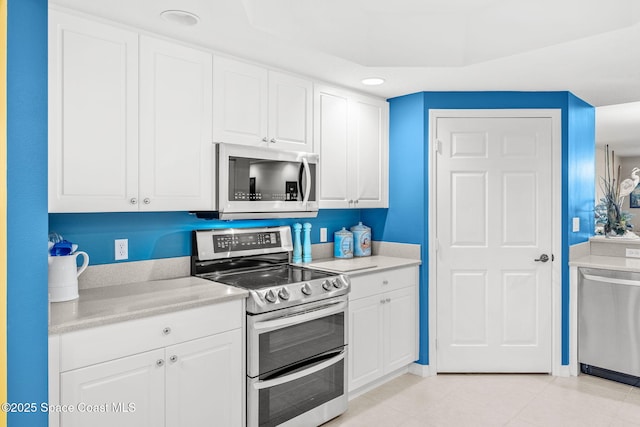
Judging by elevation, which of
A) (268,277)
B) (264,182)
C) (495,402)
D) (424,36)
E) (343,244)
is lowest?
(495,402)

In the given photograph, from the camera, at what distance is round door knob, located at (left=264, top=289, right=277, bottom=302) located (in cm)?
229

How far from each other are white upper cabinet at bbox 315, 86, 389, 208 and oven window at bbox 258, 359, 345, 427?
3.77 ft

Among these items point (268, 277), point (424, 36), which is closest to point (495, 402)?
point (268, 277)

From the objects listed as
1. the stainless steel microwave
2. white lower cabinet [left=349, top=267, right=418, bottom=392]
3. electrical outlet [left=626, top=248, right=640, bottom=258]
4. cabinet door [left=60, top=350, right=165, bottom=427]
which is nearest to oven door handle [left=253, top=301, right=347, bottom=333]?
white lower cabinet [left=349, top=267, right=418, bottom=392]

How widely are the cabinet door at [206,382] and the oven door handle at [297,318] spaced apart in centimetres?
12

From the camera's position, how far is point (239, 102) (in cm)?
258

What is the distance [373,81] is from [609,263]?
7.42ft

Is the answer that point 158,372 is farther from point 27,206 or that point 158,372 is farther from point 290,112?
point 290,112

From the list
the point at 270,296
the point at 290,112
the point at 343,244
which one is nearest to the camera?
the point at 270,296

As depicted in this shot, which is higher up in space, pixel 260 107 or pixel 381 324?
pixel 260 107

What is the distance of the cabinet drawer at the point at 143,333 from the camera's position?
1.72 meters

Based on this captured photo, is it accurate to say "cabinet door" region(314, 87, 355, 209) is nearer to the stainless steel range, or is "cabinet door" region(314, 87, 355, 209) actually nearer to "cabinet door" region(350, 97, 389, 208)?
"cabinet door" region(350, 97, 389, 208)

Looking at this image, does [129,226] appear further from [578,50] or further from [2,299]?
[578,50]

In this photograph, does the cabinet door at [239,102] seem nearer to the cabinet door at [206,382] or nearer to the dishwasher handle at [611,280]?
the cabinet door at [206,382]
